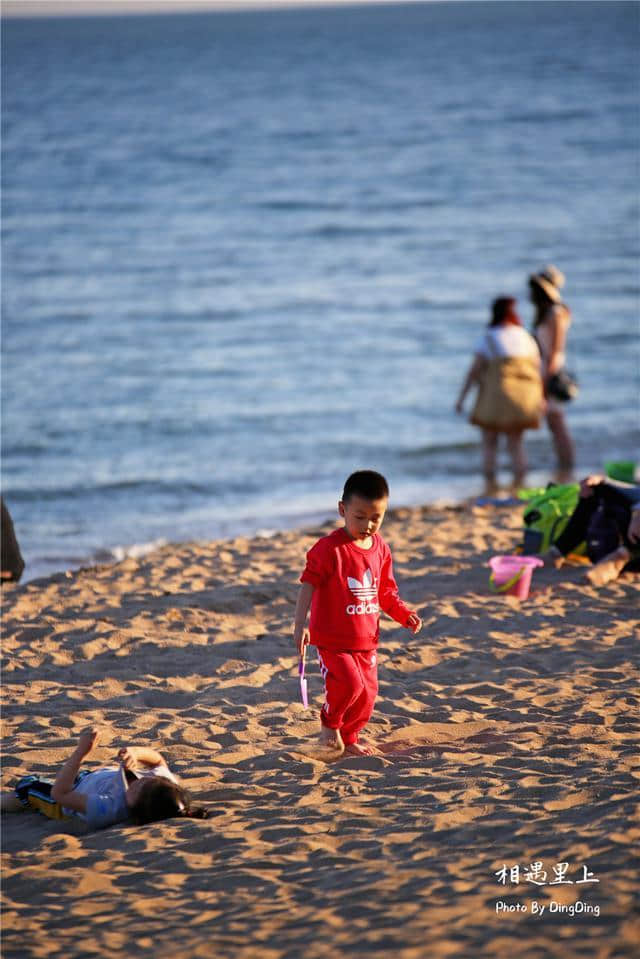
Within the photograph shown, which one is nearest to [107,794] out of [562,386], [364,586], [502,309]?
[364,586]

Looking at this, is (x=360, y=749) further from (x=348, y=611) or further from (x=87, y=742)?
(x=87, y=742)

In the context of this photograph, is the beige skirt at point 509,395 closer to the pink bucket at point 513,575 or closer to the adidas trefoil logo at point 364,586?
the pink bucket at point 513,575

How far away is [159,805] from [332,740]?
2.93 feet

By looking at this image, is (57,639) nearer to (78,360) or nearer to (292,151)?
(78,360)

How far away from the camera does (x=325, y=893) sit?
3316 millimetres

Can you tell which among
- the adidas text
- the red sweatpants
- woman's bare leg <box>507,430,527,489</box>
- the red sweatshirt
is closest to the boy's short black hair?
the red sweatshirt

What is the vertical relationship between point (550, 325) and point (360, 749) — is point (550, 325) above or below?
above

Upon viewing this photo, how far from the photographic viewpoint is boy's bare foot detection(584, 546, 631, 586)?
22.4ft

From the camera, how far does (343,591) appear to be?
14.8ft

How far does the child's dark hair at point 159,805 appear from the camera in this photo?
4031 millimetres

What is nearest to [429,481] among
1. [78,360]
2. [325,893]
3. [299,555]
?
[299,555]

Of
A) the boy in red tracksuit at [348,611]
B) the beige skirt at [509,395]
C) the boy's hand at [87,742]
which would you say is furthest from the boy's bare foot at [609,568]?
the boy's hand at [87,742]

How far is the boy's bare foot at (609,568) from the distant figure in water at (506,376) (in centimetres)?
288

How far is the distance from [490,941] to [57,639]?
3.81m
